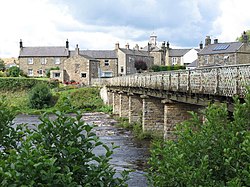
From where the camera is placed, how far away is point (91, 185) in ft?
18.2

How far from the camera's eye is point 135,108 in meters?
36.3

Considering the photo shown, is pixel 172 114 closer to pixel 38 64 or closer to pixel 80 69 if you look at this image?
pixel 80 69

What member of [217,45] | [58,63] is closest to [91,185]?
[217,45]

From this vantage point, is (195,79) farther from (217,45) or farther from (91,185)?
(217,45)

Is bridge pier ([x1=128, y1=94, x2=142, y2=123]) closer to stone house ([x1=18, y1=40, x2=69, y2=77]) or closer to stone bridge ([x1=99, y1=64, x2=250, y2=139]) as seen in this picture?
stone bridge ([x1=99, y1=64, x2=250, y2=139])

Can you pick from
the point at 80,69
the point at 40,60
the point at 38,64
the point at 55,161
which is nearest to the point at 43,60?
the point at 40,60

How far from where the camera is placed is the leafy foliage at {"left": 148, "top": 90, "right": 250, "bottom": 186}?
21.4ft

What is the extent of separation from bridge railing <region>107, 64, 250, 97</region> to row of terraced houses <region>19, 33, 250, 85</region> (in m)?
44.5

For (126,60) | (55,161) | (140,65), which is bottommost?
(55,161)

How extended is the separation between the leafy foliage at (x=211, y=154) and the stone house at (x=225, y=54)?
61625 millimetres

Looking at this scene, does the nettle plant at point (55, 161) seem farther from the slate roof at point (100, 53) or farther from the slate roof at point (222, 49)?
the slate roof at point (100, 53)

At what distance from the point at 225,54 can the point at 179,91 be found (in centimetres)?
5027

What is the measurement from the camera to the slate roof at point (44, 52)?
280 ft

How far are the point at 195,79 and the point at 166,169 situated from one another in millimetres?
11905
